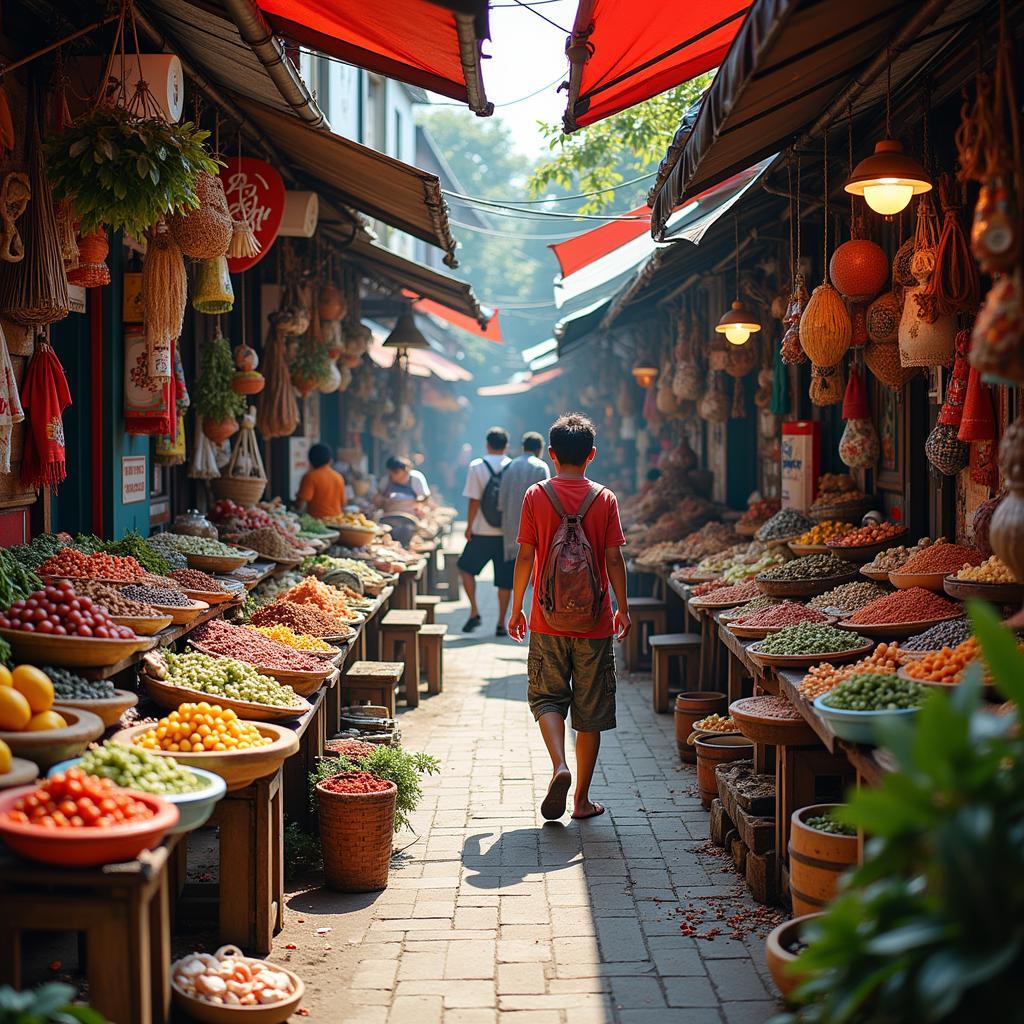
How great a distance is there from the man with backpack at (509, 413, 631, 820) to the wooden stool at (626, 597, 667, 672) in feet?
15.9

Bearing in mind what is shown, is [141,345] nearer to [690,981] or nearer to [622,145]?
[690,981]

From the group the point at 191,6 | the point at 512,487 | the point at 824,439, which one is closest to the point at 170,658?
the point at 191,6

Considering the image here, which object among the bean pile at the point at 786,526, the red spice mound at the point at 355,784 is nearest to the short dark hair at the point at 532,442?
the bean pile at the point at 786,526

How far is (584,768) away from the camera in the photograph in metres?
7.23

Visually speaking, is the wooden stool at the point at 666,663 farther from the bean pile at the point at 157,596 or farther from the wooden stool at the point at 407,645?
the bean pile at the point at 157,596

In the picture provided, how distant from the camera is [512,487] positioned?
1351 cm

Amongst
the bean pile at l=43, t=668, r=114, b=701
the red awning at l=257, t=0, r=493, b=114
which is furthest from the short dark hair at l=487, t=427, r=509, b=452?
the bean pile at l=43, t=668, r=114, b=701

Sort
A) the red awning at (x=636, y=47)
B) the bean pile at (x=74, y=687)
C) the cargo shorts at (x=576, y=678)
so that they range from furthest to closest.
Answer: the cargo shorts at (x=576, y=678)
the red awning at (x=636, y=47)
the bean pile at (x=74, y=687)

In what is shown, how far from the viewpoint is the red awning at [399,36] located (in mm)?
5465

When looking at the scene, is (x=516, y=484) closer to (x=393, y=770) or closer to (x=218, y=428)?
(x=218, y=428)

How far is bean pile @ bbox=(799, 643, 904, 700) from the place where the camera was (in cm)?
535

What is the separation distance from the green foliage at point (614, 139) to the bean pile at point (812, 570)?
846cm

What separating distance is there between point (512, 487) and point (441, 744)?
4684 mm

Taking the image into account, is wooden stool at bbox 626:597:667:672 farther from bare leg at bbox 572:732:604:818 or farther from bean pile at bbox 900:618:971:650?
bean pile at bbox 900:618:971:650
